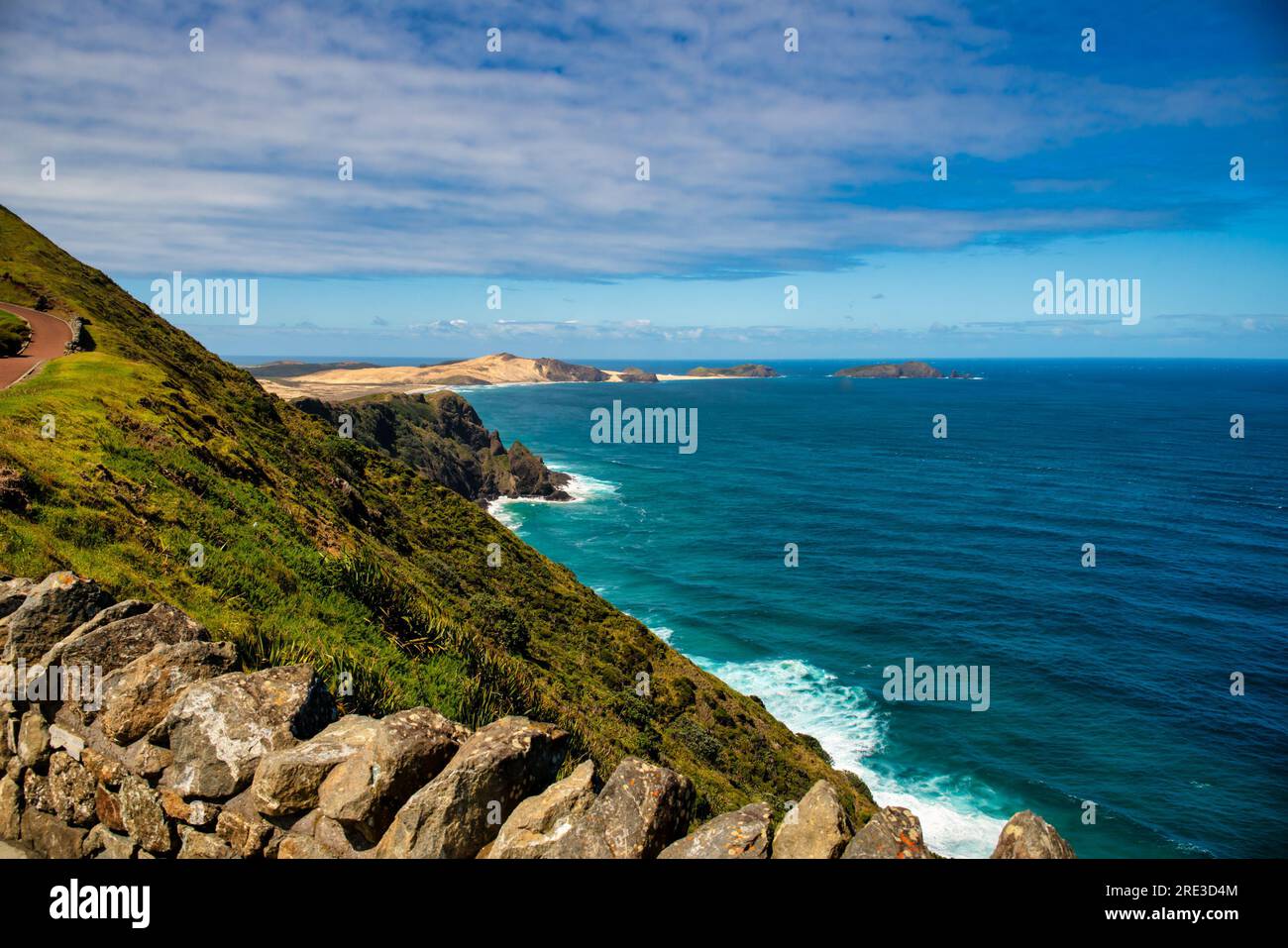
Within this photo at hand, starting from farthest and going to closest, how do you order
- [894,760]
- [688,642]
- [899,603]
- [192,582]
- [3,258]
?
[899,603] < [688,642] < [3,258] < [894,760] < [192,582]

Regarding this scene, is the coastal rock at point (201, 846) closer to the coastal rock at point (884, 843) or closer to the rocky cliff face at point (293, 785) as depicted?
the rocky cliff face at point (293, 785)

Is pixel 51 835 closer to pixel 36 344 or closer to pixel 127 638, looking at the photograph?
pixel 127 638

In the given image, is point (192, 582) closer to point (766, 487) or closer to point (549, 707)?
point (549, 707)

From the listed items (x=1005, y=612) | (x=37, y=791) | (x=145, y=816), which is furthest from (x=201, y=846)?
(x=1005, y=612)

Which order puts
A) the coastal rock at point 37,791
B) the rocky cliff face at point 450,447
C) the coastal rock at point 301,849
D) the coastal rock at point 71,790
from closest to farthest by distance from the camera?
the coastal rock at point 301,849 < the coastal rock at point 71,790 < the coastal rock at point 37,791 < the rocky cliff face at point 450,447

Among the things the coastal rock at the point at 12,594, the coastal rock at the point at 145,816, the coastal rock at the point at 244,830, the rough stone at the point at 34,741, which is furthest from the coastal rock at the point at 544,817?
the coastal rock at the point at 12,594
